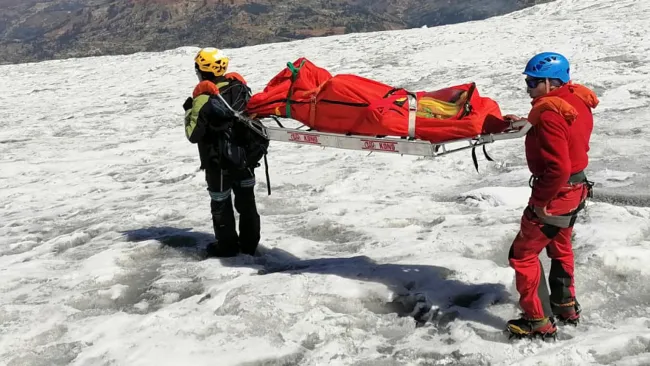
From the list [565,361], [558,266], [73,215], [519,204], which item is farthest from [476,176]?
[73,215]

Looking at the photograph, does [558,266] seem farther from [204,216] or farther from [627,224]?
[204,216]

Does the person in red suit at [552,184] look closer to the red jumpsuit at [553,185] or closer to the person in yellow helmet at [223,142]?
the red jumpsuit at [553,185]

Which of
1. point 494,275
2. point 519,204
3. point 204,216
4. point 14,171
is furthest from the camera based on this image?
point 14,171

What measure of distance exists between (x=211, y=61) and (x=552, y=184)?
3348 mm

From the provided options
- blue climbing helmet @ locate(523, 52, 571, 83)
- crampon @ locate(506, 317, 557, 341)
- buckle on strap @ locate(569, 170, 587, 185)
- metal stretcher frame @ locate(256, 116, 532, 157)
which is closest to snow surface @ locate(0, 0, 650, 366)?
crampon @ locate(506, 317, 557, 341)

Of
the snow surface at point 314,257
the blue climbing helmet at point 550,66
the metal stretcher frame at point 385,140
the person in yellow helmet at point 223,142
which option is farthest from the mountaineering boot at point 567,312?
the person in yellow helmet at point 223,142

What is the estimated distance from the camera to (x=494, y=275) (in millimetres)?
5008

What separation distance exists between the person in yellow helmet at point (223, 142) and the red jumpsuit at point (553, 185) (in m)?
2.80

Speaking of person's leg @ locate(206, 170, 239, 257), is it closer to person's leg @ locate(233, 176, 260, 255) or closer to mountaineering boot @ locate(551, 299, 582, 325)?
person's leg @ locate(233, 176, 260, 255)

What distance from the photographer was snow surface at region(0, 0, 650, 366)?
4.21m

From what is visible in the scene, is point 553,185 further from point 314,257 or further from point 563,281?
point 314,257

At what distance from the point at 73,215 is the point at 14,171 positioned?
405 cm

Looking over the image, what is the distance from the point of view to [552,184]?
368 cm

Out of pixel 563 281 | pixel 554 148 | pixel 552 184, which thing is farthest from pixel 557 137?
pixel 563 281
